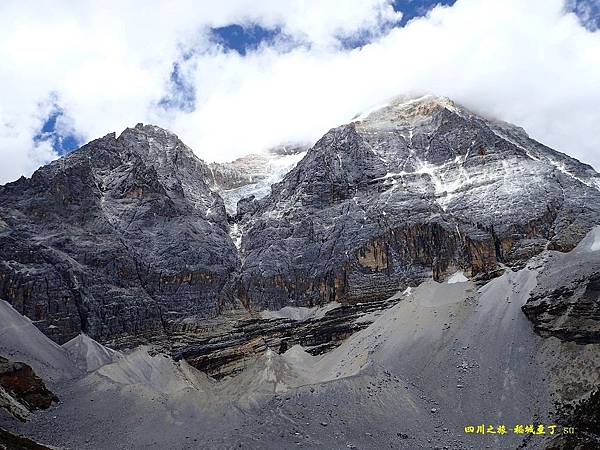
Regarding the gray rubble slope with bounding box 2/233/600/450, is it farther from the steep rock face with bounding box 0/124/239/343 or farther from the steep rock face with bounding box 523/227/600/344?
the steep rock face with bounding box 0/124/239/343

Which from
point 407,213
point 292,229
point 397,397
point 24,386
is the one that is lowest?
point 397,397

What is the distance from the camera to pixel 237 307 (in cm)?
10512

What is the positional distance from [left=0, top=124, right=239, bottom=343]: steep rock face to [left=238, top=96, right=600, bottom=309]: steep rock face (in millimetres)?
10634

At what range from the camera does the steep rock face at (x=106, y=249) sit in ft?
303

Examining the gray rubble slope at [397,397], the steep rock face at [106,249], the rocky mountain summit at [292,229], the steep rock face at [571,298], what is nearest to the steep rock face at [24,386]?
the gray rubble slope at [397,397]

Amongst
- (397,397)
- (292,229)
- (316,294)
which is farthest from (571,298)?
(292,229)

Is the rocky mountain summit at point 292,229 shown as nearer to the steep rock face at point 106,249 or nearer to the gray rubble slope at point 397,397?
the steep rock face at point 106,249

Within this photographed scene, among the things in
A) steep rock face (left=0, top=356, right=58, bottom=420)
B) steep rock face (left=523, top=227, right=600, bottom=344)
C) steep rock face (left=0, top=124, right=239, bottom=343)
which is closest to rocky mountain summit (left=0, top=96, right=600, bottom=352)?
steep rock face (left=0, top=124, right=239, bottom=343)

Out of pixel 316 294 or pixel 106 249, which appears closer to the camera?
pixel 106 249

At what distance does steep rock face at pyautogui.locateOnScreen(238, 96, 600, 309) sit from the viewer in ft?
330

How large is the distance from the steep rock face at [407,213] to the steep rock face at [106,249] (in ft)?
34.9

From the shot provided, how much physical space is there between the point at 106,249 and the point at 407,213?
56.4m

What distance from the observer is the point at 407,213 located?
110 m

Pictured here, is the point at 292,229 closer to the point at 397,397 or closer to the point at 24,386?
the point at 397,397
